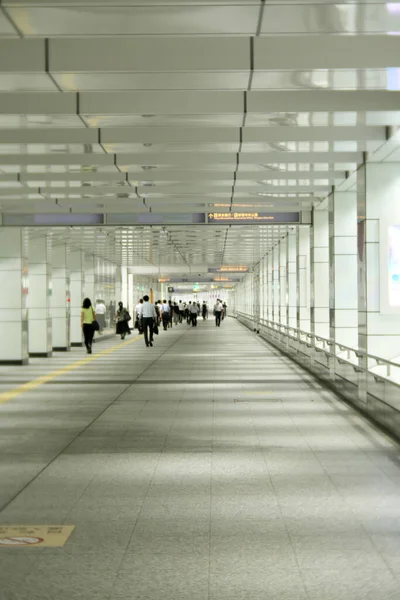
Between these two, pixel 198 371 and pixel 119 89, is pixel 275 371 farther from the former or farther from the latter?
pixel 119 89

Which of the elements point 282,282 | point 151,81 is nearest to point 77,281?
point 282,282

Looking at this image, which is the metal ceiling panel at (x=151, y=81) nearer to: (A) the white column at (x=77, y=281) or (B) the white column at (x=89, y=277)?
(A) the white column at (x=77, y=281)

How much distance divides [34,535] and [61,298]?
22.6 metres

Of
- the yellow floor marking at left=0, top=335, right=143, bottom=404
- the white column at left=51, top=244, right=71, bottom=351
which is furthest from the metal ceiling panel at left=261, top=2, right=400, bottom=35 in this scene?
the white column at left=51, top=244, right=71, bottom=351

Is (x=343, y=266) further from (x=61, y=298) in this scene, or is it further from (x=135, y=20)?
(x=61, y=298)

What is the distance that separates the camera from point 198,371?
17.5m

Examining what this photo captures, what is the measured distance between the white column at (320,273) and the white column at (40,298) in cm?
849

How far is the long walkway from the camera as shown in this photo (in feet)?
14.5

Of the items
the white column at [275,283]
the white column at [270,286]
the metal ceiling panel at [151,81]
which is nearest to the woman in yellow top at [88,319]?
the white column at [275,283]

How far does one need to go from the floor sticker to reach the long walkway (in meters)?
0.08

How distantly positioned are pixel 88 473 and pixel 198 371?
33.6 ft

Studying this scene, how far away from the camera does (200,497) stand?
6.33 metres

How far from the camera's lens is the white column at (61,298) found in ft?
88.5

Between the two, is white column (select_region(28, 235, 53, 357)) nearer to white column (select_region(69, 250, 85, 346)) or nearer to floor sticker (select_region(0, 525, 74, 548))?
white column (select_region(69, 250, 85, 346))
